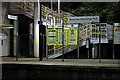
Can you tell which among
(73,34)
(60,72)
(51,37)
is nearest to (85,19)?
(73,34)

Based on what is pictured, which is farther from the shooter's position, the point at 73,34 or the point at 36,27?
the point at 36,27

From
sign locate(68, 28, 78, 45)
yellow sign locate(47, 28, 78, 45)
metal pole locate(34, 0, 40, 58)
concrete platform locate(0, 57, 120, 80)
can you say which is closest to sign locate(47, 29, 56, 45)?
yellow sign locate(47, 28, 78, 45)

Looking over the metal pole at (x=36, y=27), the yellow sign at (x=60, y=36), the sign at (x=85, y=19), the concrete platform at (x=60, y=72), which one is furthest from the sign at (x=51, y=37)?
the concrete platform at (x=60, y=72)

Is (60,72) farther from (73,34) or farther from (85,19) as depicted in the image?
(73,34)

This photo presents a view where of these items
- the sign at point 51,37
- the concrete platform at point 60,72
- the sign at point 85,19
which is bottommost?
the concrete platform at point 60,72

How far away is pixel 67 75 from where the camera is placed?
493 inches

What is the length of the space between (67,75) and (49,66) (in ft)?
2.72

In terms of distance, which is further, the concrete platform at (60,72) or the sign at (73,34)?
the sign at (73,34)

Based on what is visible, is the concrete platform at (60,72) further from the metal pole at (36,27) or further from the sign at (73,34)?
the metal pole at (36,27)

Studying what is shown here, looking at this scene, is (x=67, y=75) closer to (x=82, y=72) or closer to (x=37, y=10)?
(x=82, y=72)

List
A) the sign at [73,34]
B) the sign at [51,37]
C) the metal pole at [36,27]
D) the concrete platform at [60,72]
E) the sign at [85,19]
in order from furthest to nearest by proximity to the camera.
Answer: the metal pole at [36,27] → the sign at [51,37] → the sign at [73,34] → the sign at [85,19] → the concrete platform at [60,72]

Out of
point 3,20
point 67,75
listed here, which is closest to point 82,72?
point 67,75

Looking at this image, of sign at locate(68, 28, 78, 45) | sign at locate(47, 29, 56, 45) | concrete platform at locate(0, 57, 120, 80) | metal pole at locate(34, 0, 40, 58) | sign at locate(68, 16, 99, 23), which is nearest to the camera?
concrete platform at locate(0, 57, 120, 80)

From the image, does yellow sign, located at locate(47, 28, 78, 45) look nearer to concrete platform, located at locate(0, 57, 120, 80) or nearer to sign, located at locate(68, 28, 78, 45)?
sign, located at locate(68, 28, 78, 45)
